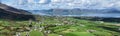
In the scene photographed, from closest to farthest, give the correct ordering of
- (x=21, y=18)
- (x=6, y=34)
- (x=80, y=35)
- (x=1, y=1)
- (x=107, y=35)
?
(x=80, y=35) → (x=6, y=34) → (x=107, y=35) → (x=21, y=18) → (x=1, y=1)

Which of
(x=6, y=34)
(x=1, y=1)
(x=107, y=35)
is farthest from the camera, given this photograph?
(x=1, y=1)

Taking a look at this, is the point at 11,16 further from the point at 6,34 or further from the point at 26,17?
the point at 6,34

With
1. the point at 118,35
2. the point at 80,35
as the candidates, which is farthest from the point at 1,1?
the point at 80,35

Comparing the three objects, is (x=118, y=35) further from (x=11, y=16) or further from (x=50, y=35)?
(x=11, y=16)

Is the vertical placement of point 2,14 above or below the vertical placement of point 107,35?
above

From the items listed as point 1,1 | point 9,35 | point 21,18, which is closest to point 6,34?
point 9,35

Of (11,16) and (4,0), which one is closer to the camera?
(11,16)

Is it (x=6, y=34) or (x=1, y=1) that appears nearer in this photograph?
(x=6, y=34)

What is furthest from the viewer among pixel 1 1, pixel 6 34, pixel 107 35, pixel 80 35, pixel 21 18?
pixel 1 1

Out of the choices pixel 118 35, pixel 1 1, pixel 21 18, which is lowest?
pixel 118 35

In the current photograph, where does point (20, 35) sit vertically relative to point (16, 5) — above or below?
below
